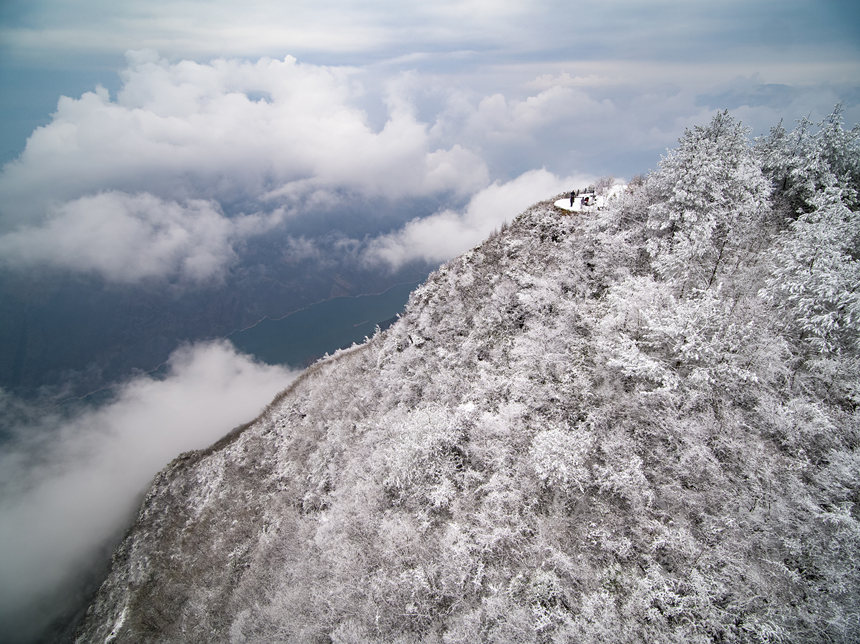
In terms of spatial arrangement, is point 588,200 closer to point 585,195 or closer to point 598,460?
point 585,195

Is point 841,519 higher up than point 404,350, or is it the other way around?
point 841,519

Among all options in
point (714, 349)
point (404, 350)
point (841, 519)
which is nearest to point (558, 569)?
point (841, 519)

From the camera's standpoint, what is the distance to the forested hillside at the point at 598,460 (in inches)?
526

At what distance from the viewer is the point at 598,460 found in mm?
17969

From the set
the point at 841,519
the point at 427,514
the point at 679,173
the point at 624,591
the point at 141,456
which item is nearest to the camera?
the point at 841,519

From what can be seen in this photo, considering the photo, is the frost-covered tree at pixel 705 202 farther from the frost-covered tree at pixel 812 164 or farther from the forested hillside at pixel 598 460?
the frost-covered tree at pixel 812 164

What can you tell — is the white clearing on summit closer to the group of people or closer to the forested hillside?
the group of people

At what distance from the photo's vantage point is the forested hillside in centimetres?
1337

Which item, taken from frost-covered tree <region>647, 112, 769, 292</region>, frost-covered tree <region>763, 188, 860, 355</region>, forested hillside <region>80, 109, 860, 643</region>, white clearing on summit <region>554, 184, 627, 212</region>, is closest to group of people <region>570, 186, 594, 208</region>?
white clearing on summit <region>554, 184, 627, 212</region>

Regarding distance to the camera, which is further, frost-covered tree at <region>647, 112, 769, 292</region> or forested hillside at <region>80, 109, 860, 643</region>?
frost-covered tree at <region>647, 112, 769, 292</region>

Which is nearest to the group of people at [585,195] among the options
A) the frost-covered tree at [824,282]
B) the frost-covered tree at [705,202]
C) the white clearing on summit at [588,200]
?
the white clearing on summit at [588,200]

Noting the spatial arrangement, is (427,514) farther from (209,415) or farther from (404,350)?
(209,415)

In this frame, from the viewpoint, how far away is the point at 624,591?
45.7ft

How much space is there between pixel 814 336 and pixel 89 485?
182 meters
